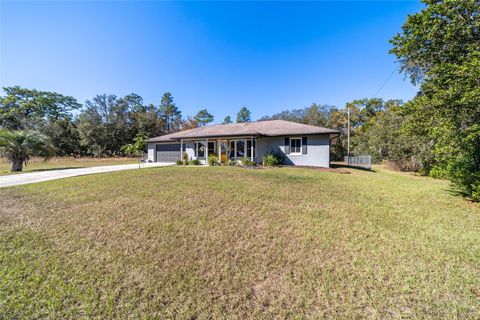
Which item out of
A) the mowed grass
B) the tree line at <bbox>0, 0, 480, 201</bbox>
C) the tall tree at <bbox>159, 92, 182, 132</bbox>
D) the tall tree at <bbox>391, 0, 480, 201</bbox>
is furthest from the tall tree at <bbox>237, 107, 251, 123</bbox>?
the mowed grass

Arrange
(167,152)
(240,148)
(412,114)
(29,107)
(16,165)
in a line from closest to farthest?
1. (412,114)
2. (16,165)
3. (240,148)
4. (167,152)
5. (29,107)

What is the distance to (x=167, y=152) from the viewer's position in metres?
22.0

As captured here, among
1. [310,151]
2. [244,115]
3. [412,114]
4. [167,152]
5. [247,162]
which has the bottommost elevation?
[247,162]

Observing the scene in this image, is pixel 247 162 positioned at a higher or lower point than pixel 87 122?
lower

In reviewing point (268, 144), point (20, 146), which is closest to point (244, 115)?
point (268, 144)

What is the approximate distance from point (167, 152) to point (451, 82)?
22.4 metres

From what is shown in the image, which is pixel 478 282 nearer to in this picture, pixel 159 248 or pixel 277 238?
pixel 277 238

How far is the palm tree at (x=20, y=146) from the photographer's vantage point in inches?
489

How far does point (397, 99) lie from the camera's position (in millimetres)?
35250

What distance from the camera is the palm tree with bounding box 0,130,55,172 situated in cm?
1241

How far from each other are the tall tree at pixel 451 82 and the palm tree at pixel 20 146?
22138 mm

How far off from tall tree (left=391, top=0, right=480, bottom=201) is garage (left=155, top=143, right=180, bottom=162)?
1971 centimetres

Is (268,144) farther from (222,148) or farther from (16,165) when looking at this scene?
(16,165)

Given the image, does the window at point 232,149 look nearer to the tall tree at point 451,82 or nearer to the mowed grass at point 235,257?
the mowed grass at point 235,257
